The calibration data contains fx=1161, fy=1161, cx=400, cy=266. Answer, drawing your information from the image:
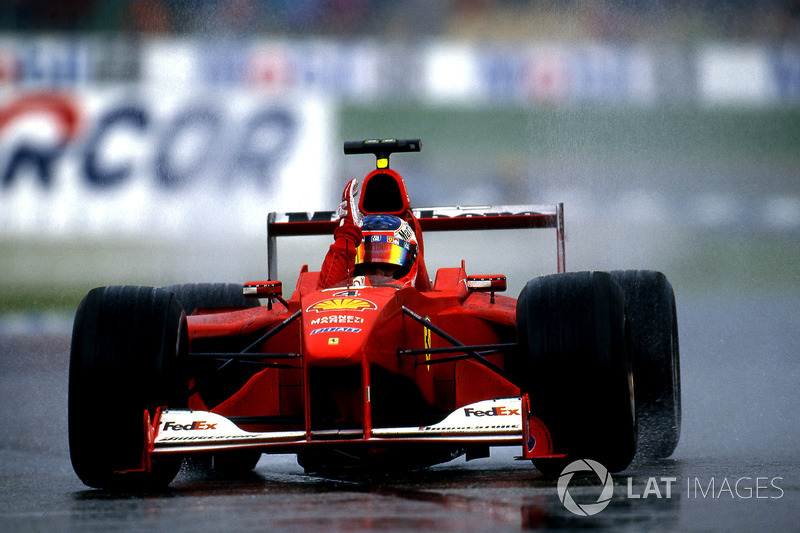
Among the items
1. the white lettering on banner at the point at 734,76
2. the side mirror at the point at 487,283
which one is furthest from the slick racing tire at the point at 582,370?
the white lettering on banner at the point at 734,76

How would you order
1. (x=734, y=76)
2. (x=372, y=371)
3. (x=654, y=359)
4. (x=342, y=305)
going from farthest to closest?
(x=734, y=76) → (x=654, y=359) → (x=372, y=371) → (x=342, y=305)

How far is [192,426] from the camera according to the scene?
19.7 feet

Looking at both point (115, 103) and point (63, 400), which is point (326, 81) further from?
point (63, 400)

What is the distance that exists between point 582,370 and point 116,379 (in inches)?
94.3

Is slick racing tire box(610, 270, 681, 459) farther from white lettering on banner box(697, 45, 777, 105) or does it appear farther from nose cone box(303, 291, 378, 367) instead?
white lettering on banner box(697, 45, 777, 105)

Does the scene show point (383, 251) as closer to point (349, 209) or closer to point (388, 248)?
point (388, 248)

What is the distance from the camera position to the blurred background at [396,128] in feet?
42.0

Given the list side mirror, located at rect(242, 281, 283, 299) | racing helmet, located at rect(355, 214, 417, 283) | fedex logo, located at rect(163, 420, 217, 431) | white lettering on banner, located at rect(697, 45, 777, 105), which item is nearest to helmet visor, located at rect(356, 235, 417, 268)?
racing helmet, located at rect(355, 214, 417, 283)

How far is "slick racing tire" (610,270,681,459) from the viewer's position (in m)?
7.84

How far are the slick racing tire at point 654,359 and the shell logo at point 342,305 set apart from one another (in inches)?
89.7

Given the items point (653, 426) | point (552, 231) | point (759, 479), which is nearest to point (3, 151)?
point (552, 231)

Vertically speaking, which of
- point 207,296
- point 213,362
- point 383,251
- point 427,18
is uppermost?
point 427,18

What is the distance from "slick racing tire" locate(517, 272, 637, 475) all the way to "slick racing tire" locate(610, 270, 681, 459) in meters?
1.92

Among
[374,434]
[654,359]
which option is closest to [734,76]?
[654,359]
